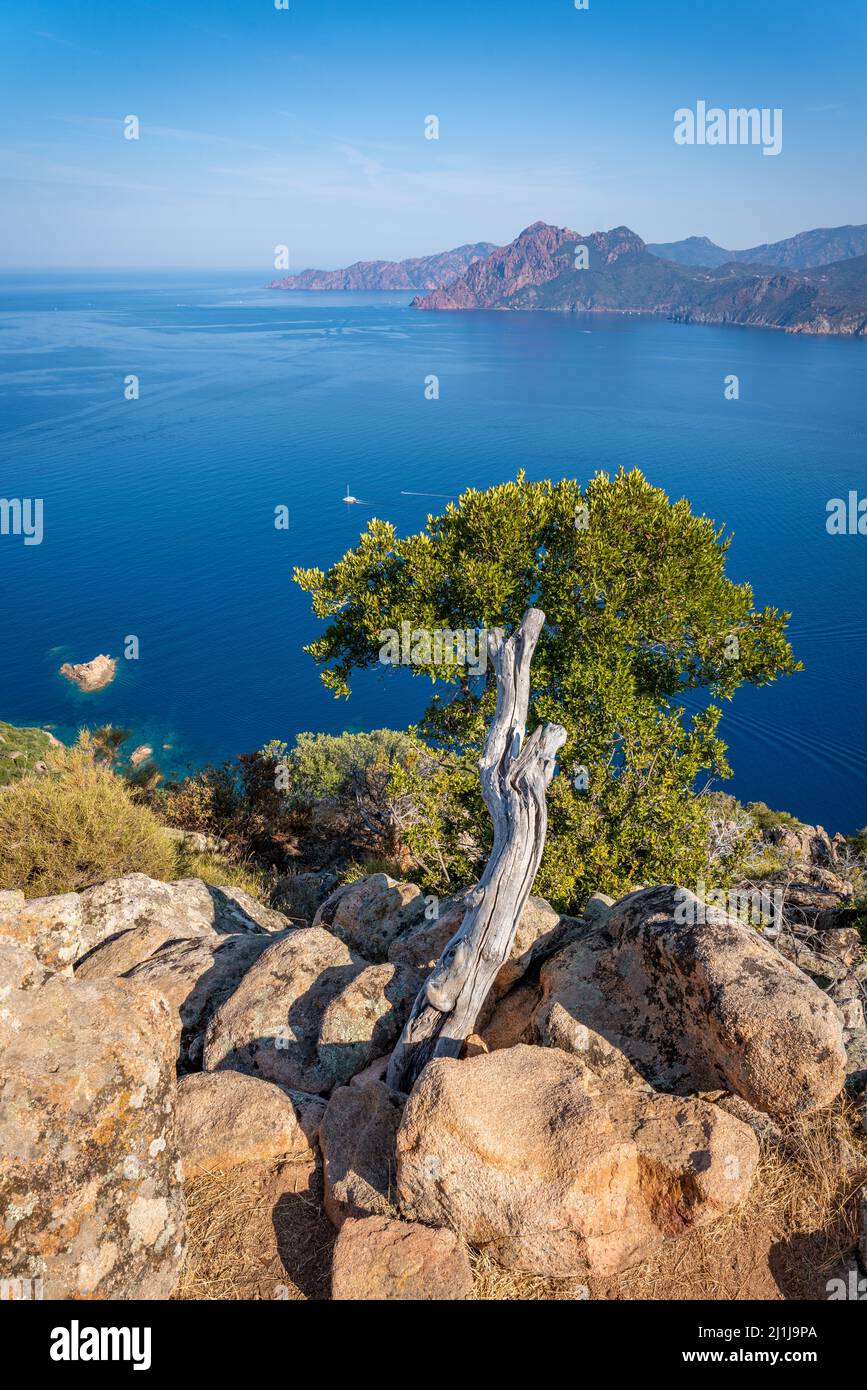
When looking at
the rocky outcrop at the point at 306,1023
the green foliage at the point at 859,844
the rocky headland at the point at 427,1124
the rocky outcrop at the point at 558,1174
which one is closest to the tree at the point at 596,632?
the rocky headland at the point at 427,1124

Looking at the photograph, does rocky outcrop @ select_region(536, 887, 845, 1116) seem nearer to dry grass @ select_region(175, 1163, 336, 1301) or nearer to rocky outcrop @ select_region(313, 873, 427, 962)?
dry grass @ select_region(175, 1163, 336, 1301)

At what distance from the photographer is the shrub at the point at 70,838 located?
531 inches

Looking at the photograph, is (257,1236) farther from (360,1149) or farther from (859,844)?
(859,844)

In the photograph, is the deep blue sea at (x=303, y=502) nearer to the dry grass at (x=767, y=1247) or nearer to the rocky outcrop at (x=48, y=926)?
the rocky outcrop at (x=48, y=926)

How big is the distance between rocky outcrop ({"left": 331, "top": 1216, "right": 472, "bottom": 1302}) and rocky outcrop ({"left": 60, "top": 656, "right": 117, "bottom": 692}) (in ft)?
200

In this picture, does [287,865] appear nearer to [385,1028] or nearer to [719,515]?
[385,1028]

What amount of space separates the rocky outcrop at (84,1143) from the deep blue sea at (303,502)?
395 inches

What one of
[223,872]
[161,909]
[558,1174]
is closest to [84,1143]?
[558,1174]

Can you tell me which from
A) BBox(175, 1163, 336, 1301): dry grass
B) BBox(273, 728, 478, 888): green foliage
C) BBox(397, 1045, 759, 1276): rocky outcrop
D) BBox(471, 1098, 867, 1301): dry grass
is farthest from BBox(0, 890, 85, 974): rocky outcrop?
BBox(471, 1098, 867, 1301): dry grass

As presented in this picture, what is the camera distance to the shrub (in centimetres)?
1348

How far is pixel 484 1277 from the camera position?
217 inches

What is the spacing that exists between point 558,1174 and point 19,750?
133 ft

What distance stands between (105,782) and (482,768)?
10592 millimetres

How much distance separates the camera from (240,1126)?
21.8 ft
